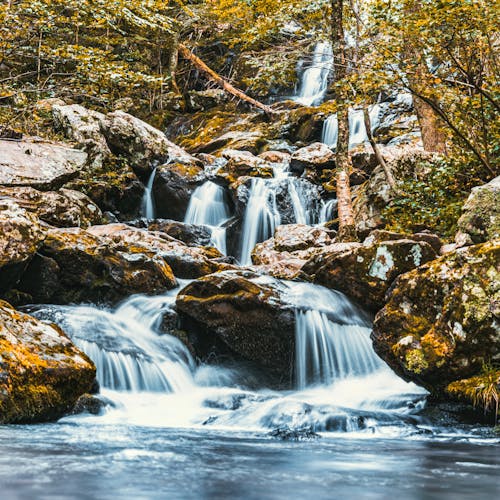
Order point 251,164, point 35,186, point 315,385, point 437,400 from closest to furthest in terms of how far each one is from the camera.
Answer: point 437,400, point 315,385, point 35,186, point 251,164

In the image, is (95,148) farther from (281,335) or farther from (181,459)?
(181,459)

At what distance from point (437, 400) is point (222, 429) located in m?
2.47

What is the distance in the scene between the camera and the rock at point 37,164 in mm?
12164

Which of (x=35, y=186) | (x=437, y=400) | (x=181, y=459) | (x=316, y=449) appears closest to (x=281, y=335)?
(x=437, y=400)

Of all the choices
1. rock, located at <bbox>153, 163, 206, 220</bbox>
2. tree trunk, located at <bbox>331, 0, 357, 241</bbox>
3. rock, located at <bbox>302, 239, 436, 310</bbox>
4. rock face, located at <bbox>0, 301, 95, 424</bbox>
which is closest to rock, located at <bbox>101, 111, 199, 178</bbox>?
rock, located at <bbox>153, 163, 206, 220</bbox>

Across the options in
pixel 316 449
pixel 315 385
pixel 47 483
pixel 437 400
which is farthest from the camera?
pixel 315 385

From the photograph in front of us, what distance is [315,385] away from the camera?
8.21m

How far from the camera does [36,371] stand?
5547 millimetres

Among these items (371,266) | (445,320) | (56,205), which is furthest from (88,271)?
(445,320)

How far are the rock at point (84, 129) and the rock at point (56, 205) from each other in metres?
2.44

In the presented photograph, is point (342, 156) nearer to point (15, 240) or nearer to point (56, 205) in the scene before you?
point (56, 205)

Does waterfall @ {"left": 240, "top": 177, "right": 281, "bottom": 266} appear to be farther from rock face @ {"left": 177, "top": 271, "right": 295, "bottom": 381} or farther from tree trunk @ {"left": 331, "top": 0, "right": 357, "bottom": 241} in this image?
rock face @ {"left": 177, "top": 271, "right": 295, "bottom": 381}

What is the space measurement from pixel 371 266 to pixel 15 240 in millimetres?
5354

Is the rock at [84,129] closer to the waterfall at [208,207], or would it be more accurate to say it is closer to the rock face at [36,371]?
the waterfall at [208,207]
